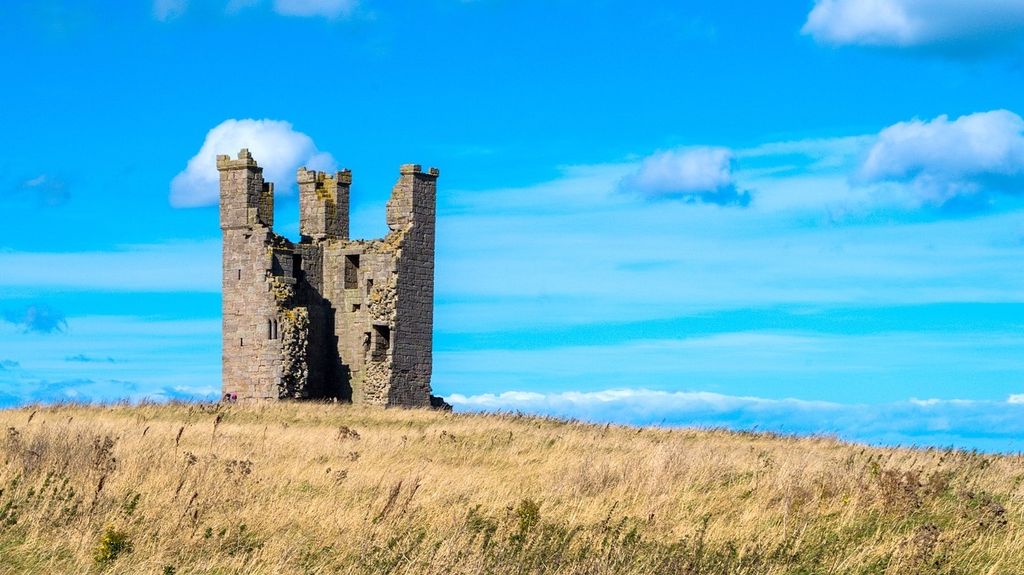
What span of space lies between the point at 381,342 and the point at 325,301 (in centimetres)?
310

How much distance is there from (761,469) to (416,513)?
6115 mm

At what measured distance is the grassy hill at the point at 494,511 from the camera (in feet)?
41.4

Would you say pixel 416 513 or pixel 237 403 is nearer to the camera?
pixel 416 513

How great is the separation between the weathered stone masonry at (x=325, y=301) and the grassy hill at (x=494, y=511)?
59.4ft

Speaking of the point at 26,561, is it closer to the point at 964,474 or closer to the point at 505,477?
the point at 505,477

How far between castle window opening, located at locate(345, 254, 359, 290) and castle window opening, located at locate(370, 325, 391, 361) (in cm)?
224

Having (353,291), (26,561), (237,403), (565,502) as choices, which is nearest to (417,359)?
(353,291)

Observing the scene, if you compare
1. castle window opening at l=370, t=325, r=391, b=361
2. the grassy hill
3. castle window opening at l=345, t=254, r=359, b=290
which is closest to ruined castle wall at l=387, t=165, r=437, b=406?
castle window opening at l=370, t=325, r=391, b=361

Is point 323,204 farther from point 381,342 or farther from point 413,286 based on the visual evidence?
point 381,342

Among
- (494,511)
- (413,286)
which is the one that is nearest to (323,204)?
(413,286)

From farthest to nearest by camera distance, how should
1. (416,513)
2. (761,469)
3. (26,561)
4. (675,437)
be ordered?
1. (675,437)
2. (761,469)
3. (416,513)
4. (26,561)

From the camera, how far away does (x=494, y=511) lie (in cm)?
1507

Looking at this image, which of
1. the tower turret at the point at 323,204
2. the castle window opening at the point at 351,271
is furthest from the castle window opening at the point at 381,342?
the tower turret at the point at 323,204

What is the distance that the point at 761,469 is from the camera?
18.4 metres
